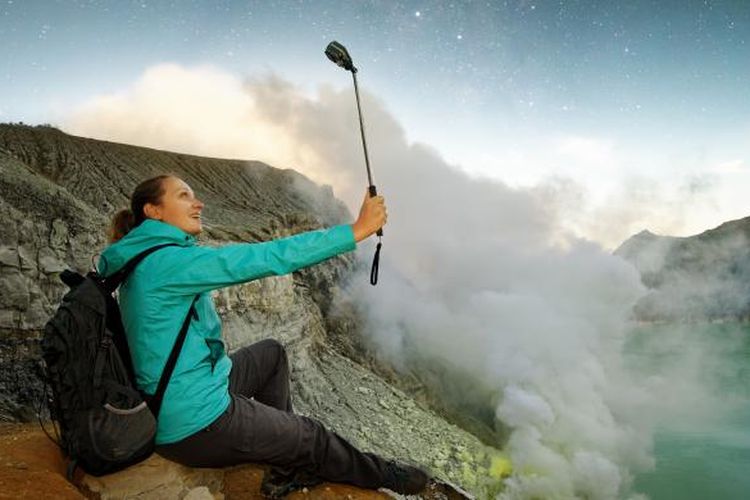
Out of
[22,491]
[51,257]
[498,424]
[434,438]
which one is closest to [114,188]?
[51,257]

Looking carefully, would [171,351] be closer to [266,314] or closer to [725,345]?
[266,314]

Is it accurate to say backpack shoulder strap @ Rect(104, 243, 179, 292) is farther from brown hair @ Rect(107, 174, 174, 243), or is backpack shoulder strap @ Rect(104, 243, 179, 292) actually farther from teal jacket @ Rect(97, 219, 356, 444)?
brown hair @ Rect(107, 174, 174, 243)

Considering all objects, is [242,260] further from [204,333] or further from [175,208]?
[175,208]

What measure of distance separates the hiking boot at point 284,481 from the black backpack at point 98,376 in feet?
3.58

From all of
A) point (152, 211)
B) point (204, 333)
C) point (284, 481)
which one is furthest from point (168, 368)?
point (284, 481)

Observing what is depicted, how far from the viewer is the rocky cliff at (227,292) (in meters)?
7.60

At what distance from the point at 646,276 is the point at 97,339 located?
440 feet

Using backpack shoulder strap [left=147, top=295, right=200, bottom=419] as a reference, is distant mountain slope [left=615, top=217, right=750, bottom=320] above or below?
above

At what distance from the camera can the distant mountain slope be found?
10300 centimetres

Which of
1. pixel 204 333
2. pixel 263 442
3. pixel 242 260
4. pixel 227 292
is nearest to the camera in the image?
pixel 242 260

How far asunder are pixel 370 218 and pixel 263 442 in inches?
64.8

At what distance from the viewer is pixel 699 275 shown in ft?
349

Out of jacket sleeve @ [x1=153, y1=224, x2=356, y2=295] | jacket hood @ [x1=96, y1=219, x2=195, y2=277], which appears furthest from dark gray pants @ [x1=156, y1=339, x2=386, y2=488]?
jacket hood @ [x1=96, y1=219, x2=195, y2=277]

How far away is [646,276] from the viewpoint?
379ft
